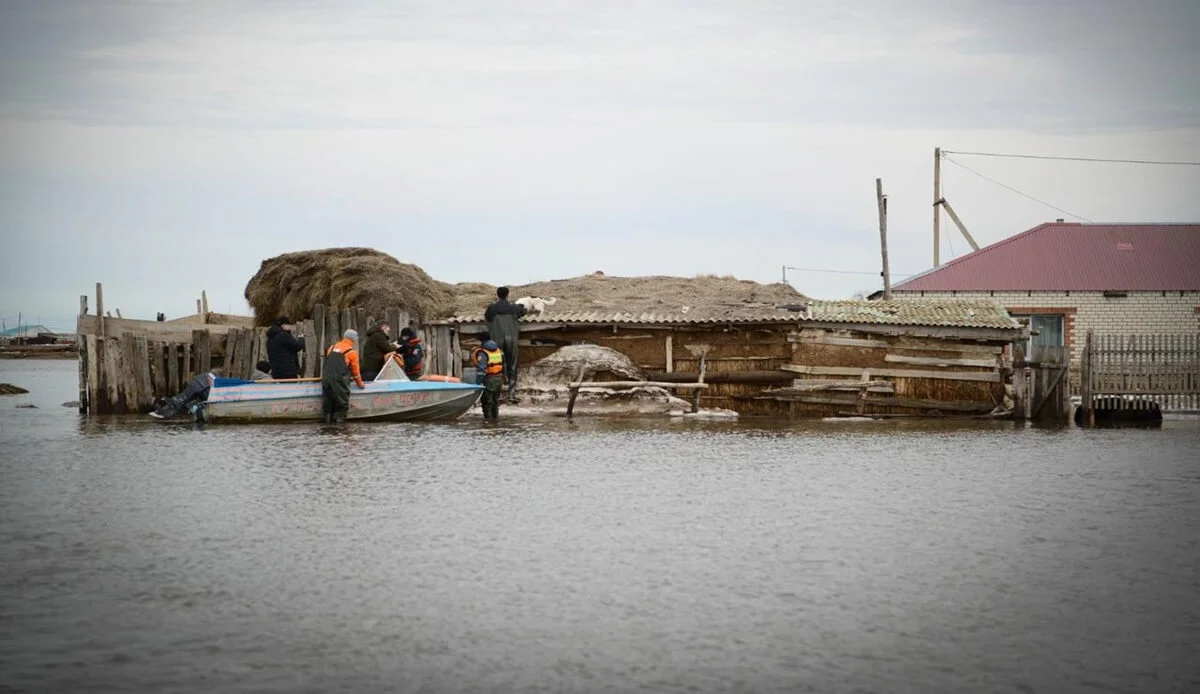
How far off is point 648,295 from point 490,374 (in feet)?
33.9

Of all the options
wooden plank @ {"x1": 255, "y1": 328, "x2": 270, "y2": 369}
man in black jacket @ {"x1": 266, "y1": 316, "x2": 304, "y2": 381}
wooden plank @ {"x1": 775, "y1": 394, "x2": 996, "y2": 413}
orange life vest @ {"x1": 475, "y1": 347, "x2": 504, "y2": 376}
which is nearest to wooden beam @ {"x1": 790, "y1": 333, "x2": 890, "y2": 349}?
wooden plank @ {"x1": 775, "y1": 394, "x2": 996, "y2": 413}

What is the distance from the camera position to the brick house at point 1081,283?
36.7 meters

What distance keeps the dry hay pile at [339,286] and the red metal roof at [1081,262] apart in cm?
1573

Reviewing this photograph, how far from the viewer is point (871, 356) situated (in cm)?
2848

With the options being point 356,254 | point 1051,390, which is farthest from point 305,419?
point 1051,390

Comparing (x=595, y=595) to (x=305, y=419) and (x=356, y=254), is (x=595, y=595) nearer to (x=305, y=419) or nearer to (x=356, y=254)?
(x=305, y=419)

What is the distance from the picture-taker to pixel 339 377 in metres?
23.2

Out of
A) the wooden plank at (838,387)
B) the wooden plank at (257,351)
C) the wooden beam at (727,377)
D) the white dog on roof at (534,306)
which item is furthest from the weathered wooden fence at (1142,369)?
the wooden plank at (257,351)

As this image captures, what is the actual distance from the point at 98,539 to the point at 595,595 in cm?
484

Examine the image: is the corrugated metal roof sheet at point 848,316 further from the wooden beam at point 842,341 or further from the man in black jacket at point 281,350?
the man in black jacket at point 281,350

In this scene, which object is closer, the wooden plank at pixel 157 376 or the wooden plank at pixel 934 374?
the wooden plank at pixel 157 376

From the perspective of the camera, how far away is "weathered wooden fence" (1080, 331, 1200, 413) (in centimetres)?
2725

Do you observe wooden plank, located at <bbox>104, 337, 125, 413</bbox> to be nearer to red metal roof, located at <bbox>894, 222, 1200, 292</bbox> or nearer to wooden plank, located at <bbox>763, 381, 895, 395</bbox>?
wooden plank, located at <bbox>763, 381, 895, 395</bbox>

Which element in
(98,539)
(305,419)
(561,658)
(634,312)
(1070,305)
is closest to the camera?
(561,658)
